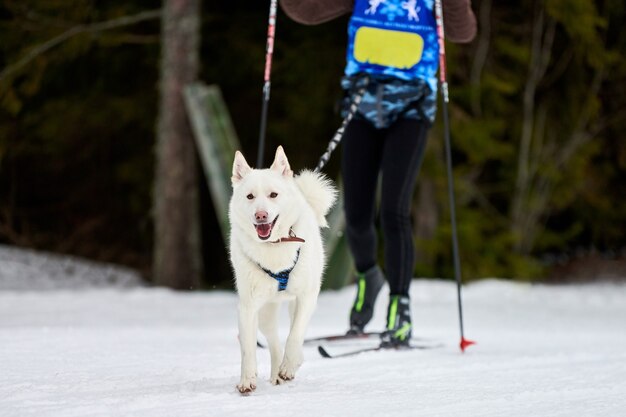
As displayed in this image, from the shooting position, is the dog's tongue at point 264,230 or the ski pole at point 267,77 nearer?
the dog's tongue at point 264,230

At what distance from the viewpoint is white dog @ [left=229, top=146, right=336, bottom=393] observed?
135 inches

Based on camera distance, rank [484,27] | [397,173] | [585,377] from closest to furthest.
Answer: [585,377] < [397,173] < [484,27]

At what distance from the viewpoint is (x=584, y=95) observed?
13633 mm

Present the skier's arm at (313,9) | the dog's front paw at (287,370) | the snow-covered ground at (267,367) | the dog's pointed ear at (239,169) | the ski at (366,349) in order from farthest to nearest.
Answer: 1. the skier's arm at (313,9)
2. the ski at (366,349)
3. the dog's front paw at (287,370)
4. the dog's pointed ear at (239,169)
5. the snow-covered ground at (267,367)

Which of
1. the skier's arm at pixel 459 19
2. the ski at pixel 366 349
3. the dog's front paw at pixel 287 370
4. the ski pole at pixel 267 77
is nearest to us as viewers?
the dog's front paw at pixel 287 370

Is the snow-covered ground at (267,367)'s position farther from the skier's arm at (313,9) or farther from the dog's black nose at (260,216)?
the skier's arm at (313,9)

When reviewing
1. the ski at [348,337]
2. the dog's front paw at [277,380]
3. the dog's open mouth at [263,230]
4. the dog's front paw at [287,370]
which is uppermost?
the dog's open mouth at [263,230]

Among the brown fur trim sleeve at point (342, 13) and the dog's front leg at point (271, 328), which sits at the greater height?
the brown fur trim sleeve at point (342, 13)

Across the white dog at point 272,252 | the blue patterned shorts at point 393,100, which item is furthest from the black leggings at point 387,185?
the white dog at point 272,252

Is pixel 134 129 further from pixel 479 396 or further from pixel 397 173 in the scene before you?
pixel 479 396

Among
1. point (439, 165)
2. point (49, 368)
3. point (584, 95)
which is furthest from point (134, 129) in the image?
point (49, 368)

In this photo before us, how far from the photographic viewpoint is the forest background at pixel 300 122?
36.5ft

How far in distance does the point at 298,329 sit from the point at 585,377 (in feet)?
4.60

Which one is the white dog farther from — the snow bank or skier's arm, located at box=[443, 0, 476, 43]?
the snow bank
